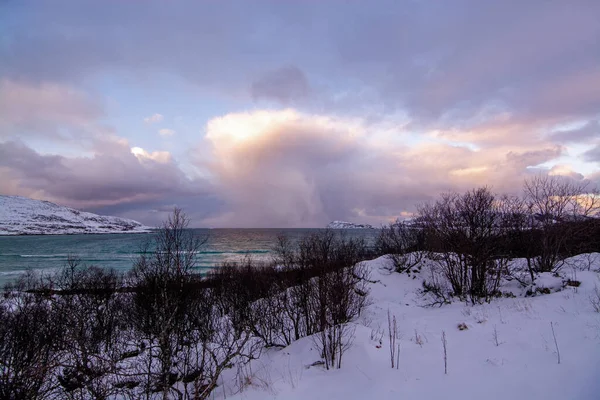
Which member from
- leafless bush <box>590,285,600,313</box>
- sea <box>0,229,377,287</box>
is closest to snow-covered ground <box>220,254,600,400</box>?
leafless bush <box>590,285,600,313</box>

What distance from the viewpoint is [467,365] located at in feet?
24.1

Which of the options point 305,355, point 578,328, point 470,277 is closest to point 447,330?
point 578,328

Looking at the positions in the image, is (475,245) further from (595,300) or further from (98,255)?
(98,255)

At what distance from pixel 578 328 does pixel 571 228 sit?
12.7 meters

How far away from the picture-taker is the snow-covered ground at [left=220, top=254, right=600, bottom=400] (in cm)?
622

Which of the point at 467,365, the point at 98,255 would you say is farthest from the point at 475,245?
the point at 98,255

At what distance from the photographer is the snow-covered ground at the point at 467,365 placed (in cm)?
622

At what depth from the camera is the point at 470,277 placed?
669 inches

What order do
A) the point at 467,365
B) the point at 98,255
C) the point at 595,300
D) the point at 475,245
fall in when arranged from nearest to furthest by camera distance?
the point at 467,365
the point at 595,300
the point at 475,245
the point at 98,255

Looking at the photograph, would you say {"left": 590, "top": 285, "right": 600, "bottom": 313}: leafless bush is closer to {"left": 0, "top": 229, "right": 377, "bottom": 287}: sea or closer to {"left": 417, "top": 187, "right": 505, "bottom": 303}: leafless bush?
{"left": 417, "top": 187, "right": 505, "bottom": 303}: leafless bush

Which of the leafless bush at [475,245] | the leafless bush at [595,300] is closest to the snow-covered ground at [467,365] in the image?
the leafless bush at [595,300]

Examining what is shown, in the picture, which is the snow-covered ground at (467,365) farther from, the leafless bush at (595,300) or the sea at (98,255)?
the sea at (98,255)

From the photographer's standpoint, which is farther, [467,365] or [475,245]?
[475,245]

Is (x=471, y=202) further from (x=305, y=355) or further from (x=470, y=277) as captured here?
(x=305, y=355)
